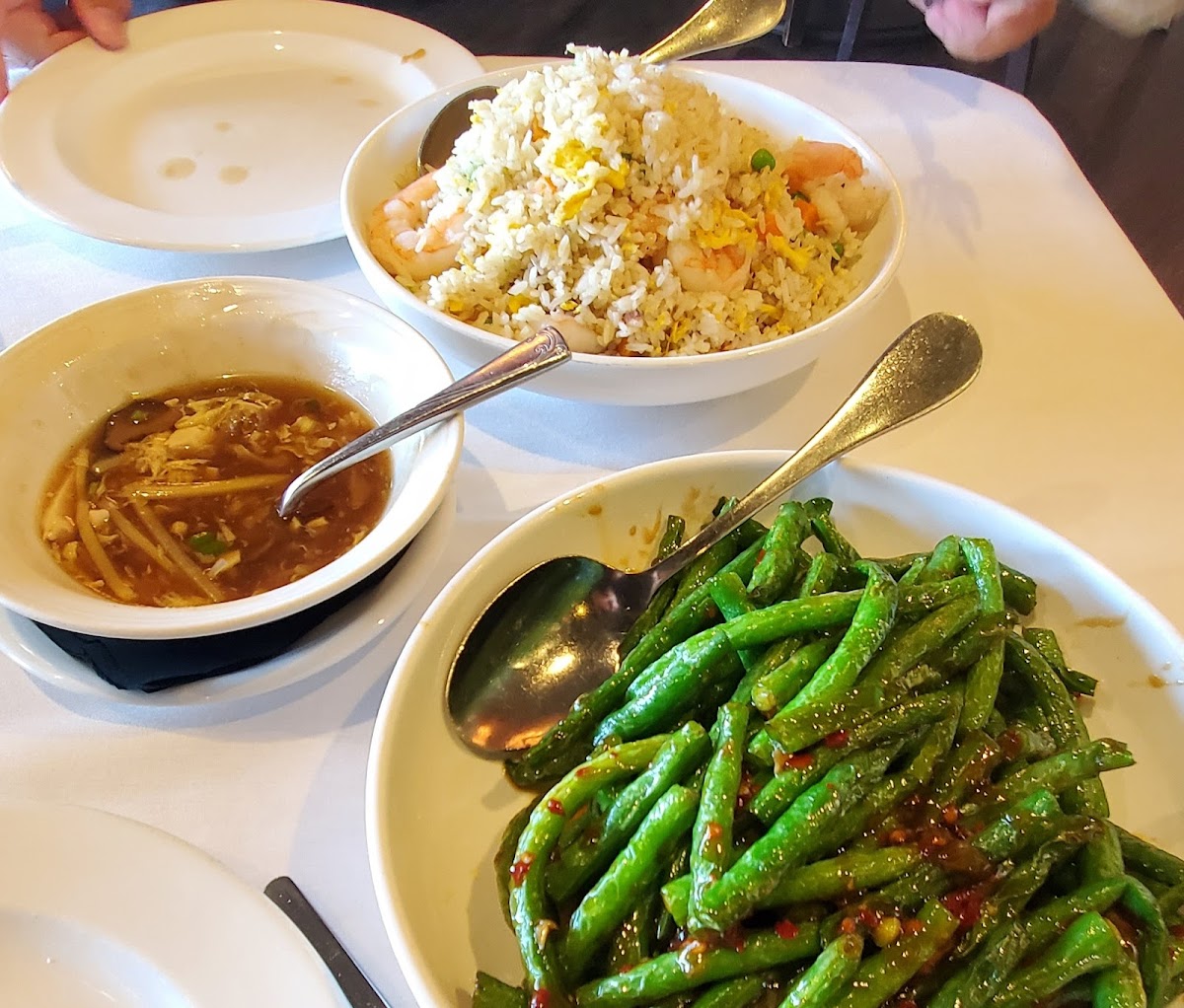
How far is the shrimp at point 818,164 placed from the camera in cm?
179

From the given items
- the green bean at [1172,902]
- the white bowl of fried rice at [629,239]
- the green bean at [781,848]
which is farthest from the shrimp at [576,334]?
the green bean at [1172,902]

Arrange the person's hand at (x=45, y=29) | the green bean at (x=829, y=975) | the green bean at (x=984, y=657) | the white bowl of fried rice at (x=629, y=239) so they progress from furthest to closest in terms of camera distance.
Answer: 1. the person's hand at (x=45, y=29)
2. the white bowl of fried rice at (x=629, y=239)
3. the green bean at (x=984, y=657)
4. the green bean at (x=829, y=975)

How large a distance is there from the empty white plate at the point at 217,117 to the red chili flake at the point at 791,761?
1358 millimetres

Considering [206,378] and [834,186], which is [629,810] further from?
[834,186]

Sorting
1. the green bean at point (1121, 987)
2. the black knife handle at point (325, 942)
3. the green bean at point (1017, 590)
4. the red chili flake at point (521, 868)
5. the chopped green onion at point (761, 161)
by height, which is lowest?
the black knife handle at point (325, 942)

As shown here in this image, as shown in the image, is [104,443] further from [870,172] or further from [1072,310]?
[1072,310]

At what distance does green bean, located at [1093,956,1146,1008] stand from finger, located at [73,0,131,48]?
262 cm

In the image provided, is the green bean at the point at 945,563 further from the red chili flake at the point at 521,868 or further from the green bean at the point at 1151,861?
the red chili flake at the point at 521,868

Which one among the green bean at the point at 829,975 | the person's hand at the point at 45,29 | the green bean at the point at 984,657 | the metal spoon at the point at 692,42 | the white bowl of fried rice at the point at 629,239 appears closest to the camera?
the green bean at the point at 829,975

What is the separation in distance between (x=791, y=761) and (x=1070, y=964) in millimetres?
300

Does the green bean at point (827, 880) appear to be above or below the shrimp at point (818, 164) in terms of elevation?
below

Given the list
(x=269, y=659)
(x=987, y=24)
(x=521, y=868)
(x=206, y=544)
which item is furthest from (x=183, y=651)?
(x=987, y=24)

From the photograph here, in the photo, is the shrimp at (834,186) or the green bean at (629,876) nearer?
the green bean at (629,876)

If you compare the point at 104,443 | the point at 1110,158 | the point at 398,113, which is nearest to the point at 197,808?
the point at 104,443
